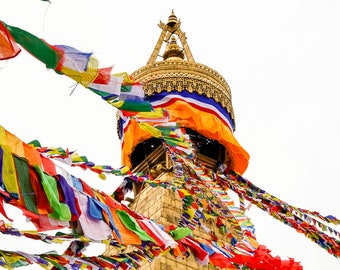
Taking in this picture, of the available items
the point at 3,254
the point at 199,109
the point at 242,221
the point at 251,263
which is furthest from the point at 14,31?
the point at 199,109

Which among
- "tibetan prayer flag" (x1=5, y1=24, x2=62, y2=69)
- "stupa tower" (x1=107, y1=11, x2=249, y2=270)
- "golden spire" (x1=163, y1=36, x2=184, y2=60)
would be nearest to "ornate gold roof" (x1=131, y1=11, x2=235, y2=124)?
"stupa tower" (x1=107, y1=11, x2=249, y2=270)

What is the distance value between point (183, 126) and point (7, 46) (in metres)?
6.51

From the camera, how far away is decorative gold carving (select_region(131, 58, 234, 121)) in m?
10.8

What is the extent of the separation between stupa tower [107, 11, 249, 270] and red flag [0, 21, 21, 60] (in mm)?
5882

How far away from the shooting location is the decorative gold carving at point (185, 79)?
10781 millimetres

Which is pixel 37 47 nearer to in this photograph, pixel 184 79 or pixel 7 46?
pixel 7 46

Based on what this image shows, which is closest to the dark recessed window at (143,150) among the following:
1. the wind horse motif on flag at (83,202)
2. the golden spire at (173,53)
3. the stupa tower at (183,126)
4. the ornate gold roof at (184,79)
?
the stupa tower at (183,126)

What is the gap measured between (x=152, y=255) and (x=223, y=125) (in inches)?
247

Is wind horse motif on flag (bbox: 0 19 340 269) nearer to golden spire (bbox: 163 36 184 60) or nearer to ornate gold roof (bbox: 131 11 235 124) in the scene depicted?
ornate gold roof (bbox: 131 11 235 124)

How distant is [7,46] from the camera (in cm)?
338

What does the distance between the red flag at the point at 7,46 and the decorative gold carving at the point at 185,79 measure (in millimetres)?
7246

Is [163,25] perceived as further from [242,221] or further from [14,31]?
[14,31]

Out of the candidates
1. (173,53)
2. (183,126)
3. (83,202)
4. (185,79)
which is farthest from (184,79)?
(83,202)

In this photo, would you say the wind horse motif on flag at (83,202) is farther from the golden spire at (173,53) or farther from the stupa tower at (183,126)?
the golden spire at (173,53)
